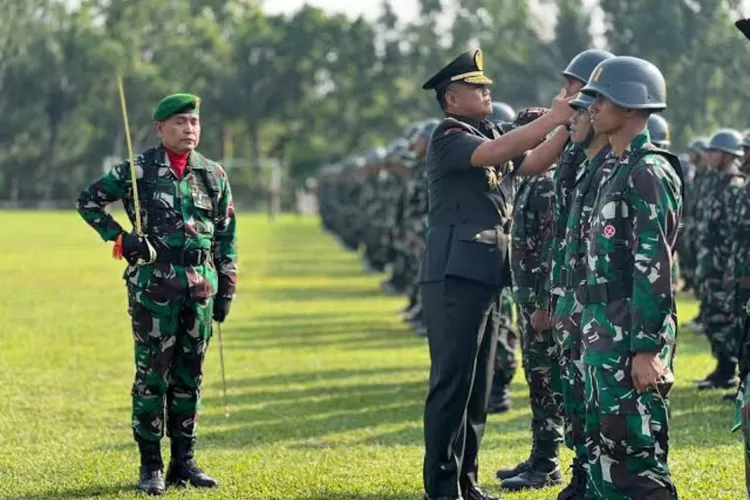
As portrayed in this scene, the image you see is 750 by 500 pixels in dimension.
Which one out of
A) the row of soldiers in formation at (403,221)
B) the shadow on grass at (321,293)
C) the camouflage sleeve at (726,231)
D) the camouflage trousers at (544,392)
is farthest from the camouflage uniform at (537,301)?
the shadow on grass at (321,293)

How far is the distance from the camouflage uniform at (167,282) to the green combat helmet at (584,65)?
7.12 feet

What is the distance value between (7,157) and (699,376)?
86.7m

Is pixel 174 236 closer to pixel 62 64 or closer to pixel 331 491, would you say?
pixel 331 491

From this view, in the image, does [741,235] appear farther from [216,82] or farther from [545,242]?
[216,82]

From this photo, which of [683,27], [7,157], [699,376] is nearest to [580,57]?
[699,376]

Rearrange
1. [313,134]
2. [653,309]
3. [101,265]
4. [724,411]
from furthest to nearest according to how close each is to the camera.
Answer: [313,134]
[101,265]
[724,411]
[653,309]

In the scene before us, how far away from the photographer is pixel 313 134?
102312 millimetres

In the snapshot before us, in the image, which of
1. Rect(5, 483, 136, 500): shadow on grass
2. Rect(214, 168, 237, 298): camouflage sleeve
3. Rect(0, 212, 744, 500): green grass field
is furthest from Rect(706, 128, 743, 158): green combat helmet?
Rect(5, 483, 136, 500): shadow on grass

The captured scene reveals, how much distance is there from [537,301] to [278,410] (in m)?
3.53

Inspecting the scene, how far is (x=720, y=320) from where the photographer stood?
1279 cm

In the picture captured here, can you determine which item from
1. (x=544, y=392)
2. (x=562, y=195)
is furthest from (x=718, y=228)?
(x=562, y=195)

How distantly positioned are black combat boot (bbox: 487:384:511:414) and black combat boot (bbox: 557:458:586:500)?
3616mm

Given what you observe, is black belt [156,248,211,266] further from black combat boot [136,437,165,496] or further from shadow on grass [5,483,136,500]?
shadow on grass [5,483,136,500]

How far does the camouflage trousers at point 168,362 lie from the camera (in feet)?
26.8
